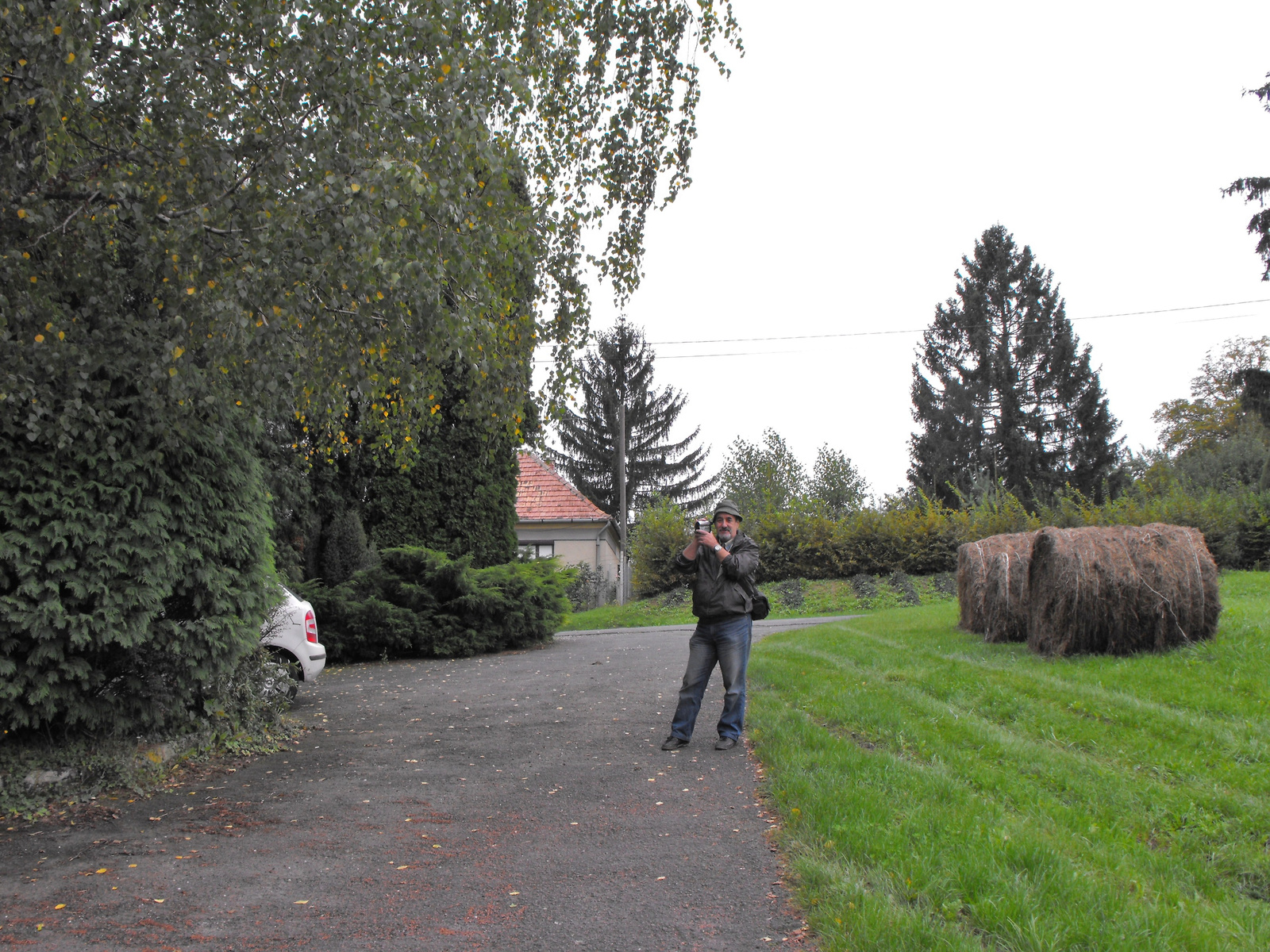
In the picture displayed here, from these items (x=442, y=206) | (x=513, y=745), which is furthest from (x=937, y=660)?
(x=442, y=206)

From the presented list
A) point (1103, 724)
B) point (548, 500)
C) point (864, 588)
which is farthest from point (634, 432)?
point (1103, 724)

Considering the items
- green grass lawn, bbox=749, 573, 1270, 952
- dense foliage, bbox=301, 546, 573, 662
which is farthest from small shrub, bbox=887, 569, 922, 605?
green grass lawn, bbox=749, 573, 1270, 952

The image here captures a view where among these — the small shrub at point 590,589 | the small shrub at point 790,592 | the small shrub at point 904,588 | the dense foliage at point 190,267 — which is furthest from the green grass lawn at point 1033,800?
the small shrub at point 590,589

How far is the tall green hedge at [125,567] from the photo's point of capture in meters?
5.21

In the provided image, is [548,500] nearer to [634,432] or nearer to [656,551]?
[656,551]

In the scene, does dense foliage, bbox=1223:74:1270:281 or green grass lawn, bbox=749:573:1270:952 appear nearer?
green grass lawn, bbox=749:573:1270:952

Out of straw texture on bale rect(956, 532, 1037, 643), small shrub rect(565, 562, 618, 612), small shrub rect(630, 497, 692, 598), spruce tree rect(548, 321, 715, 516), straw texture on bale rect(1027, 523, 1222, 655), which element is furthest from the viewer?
spruce tree rect(548, 321, 715, 516)

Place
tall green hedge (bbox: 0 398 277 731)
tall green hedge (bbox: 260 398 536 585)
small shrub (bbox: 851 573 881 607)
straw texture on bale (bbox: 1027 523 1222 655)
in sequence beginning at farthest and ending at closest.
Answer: small shrub (bbox: 851 573 881 607) < tall green hedge (bbox: 260 398 536 585) < straw texture on bale (bbox: 1027 523 1222 655) < tall green hedge (bbox: 0 398 277 731)

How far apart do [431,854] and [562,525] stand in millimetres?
27760

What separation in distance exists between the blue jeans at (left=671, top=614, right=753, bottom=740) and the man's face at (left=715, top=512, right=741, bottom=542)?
2.03 feet

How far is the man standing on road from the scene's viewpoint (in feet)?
22.1

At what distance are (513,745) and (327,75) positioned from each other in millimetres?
4857

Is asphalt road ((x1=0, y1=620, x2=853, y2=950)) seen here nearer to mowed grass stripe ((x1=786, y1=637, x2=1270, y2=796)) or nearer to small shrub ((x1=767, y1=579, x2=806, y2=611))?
mowed grass stripe ((x1=786, y1=637, x2=1270, y2=796))

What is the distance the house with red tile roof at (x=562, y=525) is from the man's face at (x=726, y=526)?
2425cm
